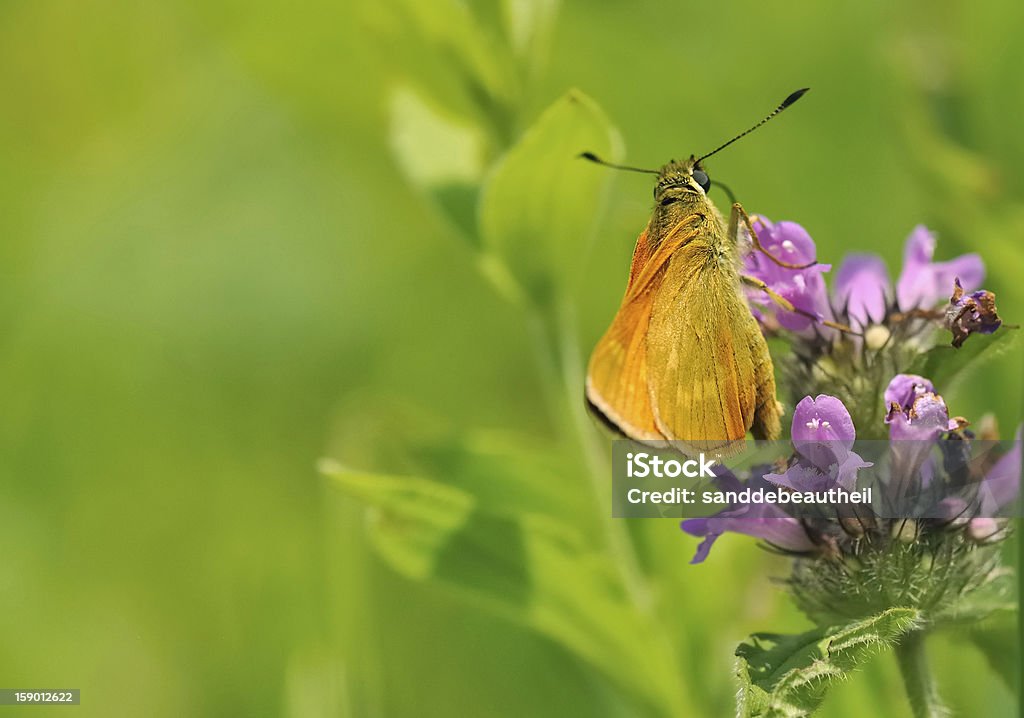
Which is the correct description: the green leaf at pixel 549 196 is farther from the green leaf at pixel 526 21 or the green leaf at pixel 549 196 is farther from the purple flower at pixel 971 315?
the purple flower at pixel 971 315

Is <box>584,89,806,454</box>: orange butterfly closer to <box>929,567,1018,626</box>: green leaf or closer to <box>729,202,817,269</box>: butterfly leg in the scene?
<box>729,202,817,269</box>: butterfly leg

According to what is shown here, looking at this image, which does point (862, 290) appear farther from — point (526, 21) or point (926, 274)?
point (526, 21)

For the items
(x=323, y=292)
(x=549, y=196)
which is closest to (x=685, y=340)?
(x=549, y=196)

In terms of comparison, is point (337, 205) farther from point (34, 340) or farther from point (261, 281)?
point (34, 340)

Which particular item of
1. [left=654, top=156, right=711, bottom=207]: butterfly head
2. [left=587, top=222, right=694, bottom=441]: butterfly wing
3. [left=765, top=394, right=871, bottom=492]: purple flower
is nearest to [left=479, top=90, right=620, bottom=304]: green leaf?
[left=654, top=156, right=711, bottom=207]: butterfly head

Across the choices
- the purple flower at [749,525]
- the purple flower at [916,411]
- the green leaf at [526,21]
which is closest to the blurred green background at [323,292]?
the green leaf at [526,21]

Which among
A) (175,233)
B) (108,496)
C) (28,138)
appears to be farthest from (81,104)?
(108,496)
